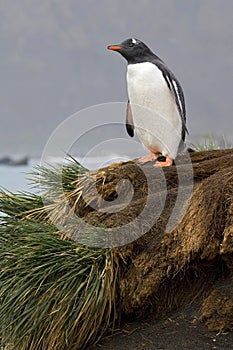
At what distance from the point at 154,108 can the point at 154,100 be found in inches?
1.7

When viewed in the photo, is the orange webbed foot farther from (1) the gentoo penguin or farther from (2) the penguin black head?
(2) the penguin black head

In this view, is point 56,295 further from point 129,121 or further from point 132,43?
point 132,43

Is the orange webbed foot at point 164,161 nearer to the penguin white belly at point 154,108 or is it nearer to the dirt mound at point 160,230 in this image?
the penguin white belly at point 154,108

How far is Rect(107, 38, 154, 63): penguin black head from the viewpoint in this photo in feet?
9.87

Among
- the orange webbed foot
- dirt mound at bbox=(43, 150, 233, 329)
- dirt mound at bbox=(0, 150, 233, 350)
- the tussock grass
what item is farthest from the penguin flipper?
the tussock grass

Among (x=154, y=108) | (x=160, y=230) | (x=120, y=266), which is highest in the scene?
(x=154, y=108)

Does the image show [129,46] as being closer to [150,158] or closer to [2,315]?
[150,158]

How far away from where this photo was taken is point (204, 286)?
2506mm

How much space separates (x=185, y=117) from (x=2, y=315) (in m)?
1.50

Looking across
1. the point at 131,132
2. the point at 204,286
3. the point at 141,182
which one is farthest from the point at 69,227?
the point at 131,132

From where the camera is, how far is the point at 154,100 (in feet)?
9.71

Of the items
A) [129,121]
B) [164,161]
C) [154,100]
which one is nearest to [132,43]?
[154,100]

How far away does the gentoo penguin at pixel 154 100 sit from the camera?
9.68 feet

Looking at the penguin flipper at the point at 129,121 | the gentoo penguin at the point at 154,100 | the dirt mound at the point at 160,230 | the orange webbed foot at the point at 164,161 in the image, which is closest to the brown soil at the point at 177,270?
the dirt mound at the point at 160,230
